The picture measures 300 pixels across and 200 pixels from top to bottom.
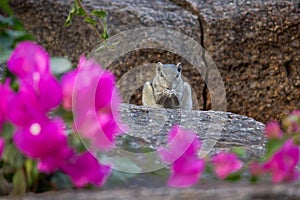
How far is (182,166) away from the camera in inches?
31.3

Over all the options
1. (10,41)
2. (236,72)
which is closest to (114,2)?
(236,72)

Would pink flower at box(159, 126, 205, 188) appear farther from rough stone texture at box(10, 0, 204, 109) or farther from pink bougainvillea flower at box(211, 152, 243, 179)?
rough stone texture at box(10, 0, 204, 109)

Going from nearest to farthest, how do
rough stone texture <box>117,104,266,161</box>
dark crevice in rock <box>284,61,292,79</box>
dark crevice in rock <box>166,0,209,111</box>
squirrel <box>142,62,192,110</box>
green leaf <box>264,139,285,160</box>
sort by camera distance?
1. green leaf <box>264,139,285,160</box>
2. rough stone texture <box>117,104,266,161</box>
3. squirrel <box>142,62,192,110</box>
4. dark crevice in rock <box>166,0,209,111</box>
5. dark crevice in rock <box>284,61,292,79</box>

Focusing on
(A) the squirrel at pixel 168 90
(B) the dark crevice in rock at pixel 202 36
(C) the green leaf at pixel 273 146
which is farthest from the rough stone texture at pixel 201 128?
(B) the dark crevice in rock at pixel 202 36

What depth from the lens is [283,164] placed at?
2.61ft

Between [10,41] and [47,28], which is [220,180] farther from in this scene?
[47,28]

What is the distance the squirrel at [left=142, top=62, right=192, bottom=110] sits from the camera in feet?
11.7

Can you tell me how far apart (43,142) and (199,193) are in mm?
167

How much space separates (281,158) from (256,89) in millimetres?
3082

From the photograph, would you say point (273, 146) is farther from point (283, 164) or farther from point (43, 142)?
point (43, 142)

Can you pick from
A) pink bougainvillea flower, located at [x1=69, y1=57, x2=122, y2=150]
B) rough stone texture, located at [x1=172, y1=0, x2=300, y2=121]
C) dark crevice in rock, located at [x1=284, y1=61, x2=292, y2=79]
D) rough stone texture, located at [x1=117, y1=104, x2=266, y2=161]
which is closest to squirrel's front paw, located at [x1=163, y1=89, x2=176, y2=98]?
rough stone texture, located at [x1=172, y1=0, x2=300, y2=121]

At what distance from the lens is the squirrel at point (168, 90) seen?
3557mm

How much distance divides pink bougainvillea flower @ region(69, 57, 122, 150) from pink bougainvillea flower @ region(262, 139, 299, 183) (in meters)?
0.17

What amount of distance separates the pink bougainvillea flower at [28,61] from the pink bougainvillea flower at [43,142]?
0.07 m
